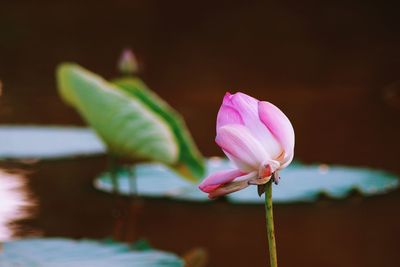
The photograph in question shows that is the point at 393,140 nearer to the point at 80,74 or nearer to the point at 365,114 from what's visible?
the point at 365,114

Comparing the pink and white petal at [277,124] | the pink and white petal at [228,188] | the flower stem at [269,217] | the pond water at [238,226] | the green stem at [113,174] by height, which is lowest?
the flower stem at [269,217]

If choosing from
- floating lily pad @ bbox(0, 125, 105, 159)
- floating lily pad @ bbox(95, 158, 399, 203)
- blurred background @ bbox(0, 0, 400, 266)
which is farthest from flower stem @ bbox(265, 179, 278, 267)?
floating lily pad @ bbox(0, 125, 105, 159)

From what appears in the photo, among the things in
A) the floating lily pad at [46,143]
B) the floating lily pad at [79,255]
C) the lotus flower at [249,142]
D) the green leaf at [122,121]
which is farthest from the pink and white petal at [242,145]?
the floating lily pad at [46,143]

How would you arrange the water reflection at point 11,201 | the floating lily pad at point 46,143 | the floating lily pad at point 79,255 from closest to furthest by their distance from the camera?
1. the floating lily pad at point 79,255
2. the water reflection at point 11,201
3. the floating lily pad at point 46,143

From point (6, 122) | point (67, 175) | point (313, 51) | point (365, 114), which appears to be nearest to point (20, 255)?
point (67, 175)

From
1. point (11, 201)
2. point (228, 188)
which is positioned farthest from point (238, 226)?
point (228, 188)

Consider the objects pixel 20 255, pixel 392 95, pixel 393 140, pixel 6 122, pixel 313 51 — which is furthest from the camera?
pixel 313 51

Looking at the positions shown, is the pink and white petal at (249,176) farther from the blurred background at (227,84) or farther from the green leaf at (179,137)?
the blurred background at (227,84)
